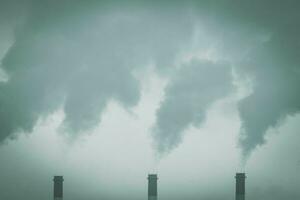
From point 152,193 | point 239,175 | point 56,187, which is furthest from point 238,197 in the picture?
point 56,187

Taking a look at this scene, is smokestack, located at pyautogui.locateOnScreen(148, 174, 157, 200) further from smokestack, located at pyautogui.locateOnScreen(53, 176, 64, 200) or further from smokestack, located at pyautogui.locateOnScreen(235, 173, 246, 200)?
smokestack, located at pyautogui.locateOnScreen(53, 176, 64, 200)

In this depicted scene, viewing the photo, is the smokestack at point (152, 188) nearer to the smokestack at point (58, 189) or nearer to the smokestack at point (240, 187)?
the smokestack at point (240, 187)

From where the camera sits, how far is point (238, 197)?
41438 millimetres

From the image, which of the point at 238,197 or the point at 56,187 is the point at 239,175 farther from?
the point at 56,187

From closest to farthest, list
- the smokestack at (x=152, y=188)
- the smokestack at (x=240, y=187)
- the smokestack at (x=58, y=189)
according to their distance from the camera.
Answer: the smokestack at (x=240, y=187) → the smokestack at (x=152, y=188) → the smokestack at (x=58, y=189)

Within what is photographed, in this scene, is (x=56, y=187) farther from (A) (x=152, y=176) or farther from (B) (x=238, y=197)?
(B) (x=238, y=197)

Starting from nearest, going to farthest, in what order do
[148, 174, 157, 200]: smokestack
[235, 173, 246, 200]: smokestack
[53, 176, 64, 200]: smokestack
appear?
[235, 173, 246, 200]: smokestack, [148, 174, 157, 200]: smokestack, [53, 176, 64, 200]: smokestack

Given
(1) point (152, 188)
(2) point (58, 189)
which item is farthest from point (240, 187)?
(2) point (58, 189)

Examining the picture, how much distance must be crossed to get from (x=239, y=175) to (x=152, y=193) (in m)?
6.55

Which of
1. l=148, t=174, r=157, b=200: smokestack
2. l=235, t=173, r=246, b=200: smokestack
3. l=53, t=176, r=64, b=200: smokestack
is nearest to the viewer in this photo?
l=235, t=173, r=246, b=200: smokestack

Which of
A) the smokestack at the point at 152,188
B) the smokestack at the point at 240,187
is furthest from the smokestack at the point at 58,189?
the smokestack at the point at 240,187

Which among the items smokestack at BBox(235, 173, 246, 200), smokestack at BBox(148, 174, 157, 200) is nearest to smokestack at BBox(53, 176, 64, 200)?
smokestack at BBox(148, 174, 157, 200)

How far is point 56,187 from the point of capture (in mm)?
42438

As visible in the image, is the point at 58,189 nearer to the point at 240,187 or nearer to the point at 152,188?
the point at 152,188
